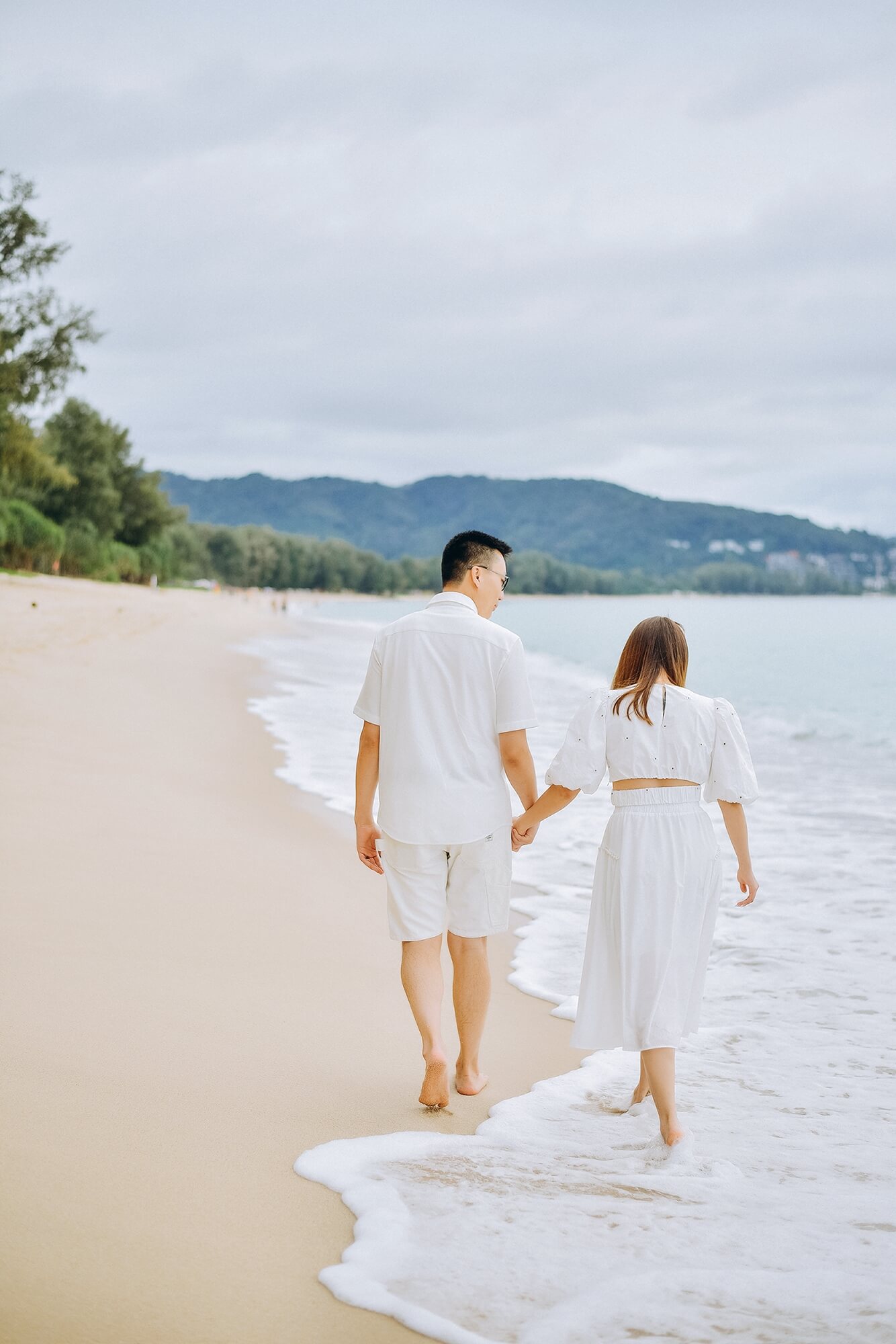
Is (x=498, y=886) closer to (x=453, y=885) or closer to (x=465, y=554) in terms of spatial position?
(x=453, y=885)

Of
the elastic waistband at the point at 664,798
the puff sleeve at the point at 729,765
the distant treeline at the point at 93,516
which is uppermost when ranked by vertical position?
the distant treeline at the point at 93,516

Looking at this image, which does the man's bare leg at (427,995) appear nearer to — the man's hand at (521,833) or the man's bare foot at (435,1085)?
the man's bare foot at (435,1085)

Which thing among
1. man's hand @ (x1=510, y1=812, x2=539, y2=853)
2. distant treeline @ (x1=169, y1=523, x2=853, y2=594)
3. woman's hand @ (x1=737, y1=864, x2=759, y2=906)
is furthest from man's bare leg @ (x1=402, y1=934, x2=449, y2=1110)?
distant treeline @ (x1=169, y1=523, x2=853, y2=594)

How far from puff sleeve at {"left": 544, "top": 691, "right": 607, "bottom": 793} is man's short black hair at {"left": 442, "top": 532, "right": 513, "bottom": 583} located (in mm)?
658

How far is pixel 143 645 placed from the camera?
21.6m

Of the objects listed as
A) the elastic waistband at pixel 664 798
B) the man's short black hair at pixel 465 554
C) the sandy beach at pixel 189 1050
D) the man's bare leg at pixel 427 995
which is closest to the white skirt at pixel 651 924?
the elastic waistband at pixel 664 798

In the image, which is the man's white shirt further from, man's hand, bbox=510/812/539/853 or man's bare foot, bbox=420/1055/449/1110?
man's bare foot, bbox=420/1055/449/1110

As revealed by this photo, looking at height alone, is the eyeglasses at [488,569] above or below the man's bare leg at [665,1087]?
above

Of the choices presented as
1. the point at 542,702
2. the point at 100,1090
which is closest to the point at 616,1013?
the point at 100,1090

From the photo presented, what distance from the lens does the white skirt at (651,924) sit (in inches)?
135

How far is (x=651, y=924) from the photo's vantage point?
342 cm

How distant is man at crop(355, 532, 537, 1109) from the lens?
3.57 metres

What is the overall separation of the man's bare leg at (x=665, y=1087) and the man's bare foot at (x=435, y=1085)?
2.22ft

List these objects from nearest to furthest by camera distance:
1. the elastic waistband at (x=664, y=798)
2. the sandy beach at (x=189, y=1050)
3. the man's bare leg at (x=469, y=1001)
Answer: the sandy beach at (x=189, y=1050) < the elastic waistband at (x=664, y=798) < the man's bare leg at (x=469, y=1001)
